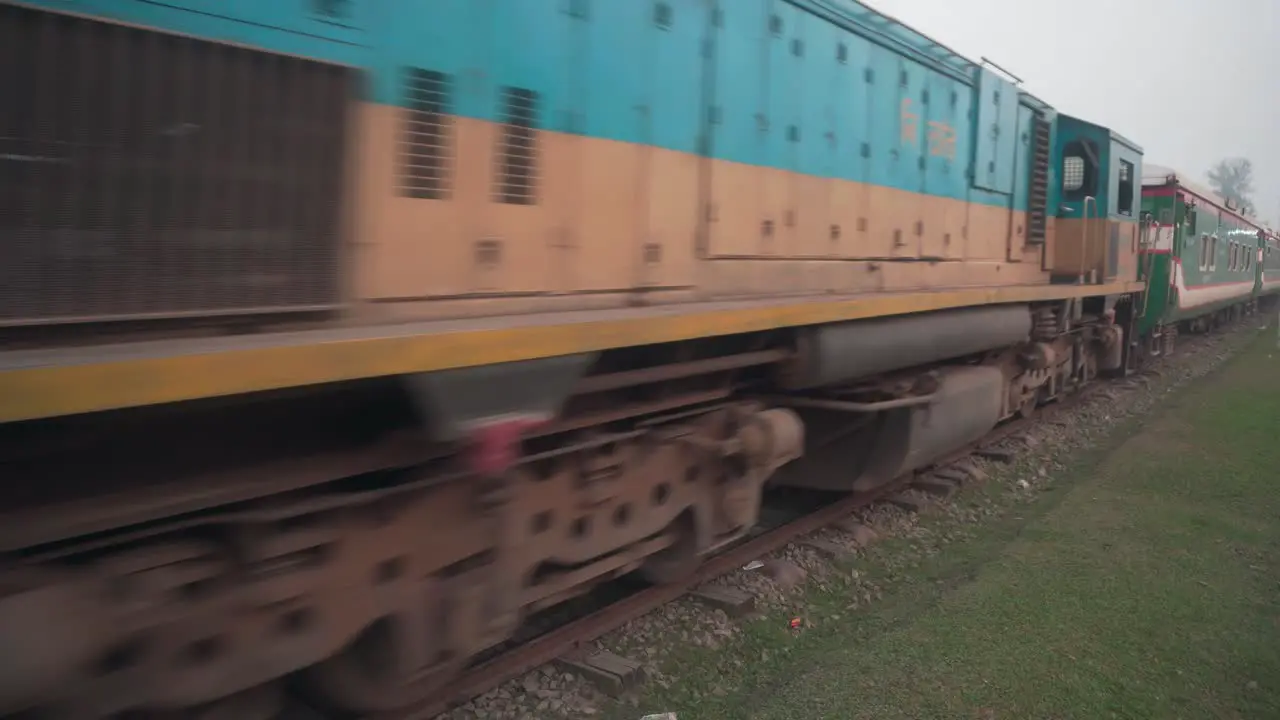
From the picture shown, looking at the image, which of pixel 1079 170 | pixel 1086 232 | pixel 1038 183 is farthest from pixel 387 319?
pixel 1079 170

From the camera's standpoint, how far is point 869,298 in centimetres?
498

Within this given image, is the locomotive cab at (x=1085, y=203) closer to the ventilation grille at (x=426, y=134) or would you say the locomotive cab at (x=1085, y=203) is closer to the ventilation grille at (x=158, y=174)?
the ventilation grille at (x=426, y=134)

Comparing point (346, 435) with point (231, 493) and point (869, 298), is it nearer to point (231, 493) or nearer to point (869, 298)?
point (231, 493)

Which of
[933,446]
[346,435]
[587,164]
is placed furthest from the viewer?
[933,446]

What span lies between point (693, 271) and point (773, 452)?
946 millimetres

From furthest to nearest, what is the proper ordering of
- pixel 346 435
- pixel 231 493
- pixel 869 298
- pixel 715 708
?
pixel 869 298 < pixel 715 708 < pixel 346 435 < pixel 231 493

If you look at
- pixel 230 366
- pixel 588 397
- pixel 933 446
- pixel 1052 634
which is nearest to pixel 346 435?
pixel 230 366

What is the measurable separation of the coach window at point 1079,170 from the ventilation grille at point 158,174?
835 centimetres


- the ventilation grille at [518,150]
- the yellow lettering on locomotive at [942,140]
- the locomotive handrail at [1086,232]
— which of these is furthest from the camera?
the locomotive handrail at [1086,232]

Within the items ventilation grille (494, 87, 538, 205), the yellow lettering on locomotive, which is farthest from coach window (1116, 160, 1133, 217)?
ventilation grille (494, 87, 538, 205)

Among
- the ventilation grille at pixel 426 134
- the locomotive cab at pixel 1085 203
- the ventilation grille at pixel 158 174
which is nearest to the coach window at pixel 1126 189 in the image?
the locomotive cab at pixel 1085 203

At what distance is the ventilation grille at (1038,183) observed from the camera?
8.55m

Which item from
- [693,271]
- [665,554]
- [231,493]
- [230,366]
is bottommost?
[665,554]

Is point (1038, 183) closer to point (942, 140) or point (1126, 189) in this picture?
point (1126, 189)
